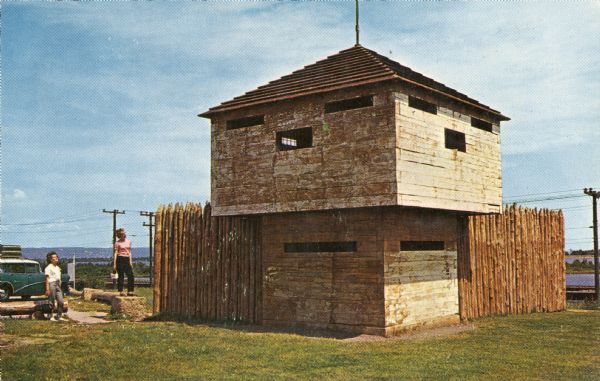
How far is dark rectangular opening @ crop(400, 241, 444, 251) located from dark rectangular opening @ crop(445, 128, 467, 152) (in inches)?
97.6

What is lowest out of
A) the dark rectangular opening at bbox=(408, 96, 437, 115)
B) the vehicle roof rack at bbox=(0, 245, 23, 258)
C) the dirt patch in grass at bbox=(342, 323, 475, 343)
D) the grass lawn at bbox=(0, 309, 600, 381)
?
the dirt patch in grass at bbox=(342, 323, 475, 343)

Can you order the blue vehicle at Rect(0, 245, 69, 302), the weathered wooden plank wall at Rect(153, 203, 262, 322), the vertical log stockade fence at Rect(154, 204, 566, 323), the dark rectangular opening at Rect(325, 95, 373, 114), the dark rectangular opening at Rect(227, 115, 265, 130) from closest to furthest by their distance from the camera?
the dark rectangular opening at Rect(325, 95, 373, 114), the dark rectangular opening at Rect(227, 115, 265, 130), the weathered wooden plank wall at Rect(153, 203, 262, 322), the vertical log stockade fence at Rect(154, 204, 566, 323), the blue vehicle at Rect(0, 245, 69, 302)

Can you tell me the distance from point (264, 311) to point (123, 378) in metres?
6.76

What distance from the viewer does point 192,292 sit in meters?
16.2

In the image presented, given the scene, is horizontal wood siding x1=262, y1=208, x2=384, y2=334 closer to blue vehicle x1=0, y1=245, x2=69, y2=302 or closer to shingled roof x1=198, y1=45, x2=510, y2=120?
shingled roof x1=198, y1=45, x2=510, y2=120

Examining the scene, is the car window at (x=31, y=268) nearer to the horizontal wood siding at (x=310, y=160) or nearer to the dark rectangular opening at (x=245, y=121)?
the horizontal wood siding at (x=310, y=160)

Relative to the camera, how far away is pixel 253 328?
1382cm

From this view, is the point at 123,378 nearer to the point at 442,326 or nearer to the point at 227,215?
the point at 227,215

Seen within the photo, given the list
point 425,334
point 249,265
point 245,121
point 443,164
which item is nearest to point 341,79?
point 443,164

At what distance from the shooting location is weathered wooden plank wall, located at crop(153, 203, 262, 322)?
15.1m

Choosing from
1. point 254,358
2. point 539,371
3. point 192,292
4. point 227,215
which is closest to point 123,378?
point 254,358

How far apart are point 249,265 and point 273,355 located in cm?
568

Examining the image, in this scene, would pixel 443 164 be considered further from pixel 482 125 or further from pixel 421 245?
pixel 482 125

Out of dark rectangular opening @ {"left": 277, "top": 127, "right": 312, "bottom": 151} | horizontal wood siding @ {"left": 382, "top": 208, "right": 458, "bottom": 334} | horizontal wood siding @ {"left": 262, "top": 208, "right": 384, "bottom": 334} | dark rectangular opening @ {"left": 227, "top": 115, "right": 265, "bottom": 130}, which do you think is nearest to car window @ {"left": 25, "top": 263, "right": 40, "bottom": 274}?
dark rectangular opening @ {"left": 227, "top": 115, "right": 265, "bottom": 130}
